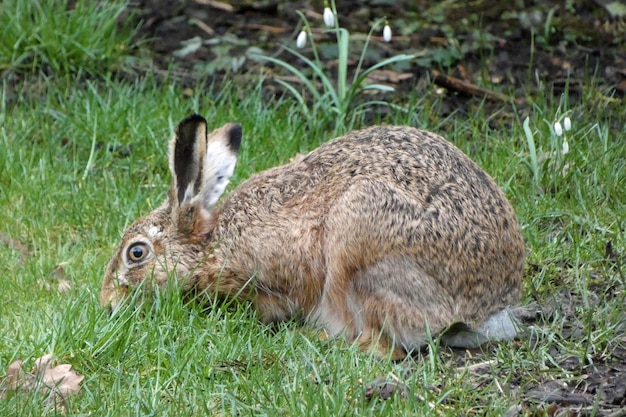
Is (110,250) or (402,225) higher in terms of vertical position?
(402,225)

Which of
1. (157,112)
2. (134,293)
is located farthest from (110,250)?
(157,112)

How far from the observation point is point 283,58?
9.26 meters

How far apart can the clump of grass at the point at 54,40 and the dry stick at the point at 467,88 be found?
2.60 metres

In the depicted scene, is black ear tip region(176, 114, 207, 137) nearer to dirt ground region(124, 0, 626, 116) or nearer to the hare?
the hare

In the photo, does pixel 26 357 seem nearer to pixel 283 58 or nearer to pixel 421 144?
pixel 421 144

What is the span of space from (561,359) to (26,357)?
8.24 feet

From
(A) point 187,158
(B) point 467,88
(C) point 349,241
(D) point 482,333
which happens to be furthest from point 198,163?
(B) point 467,88

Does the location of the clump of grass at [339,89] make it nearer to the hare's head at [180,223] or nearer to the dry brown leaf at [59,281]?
the hare's head at [180,223]

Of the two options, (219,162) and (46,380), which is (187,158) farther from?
(46,380)

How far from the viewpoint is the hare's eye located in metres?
6.17

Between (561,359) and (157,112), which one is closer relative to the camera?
(561,359)

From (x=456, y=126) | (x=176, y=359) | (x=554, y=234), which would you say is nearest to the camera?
(x=176, y=359)

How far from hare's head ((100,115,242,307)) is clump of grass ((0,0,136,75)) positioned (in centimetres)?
294

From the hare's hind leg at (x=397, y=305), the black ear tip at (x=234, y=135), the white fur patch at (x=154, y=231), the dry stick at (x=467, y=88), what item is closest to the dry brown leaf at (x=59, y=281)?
the white fur patch at (x=154, y=231)
